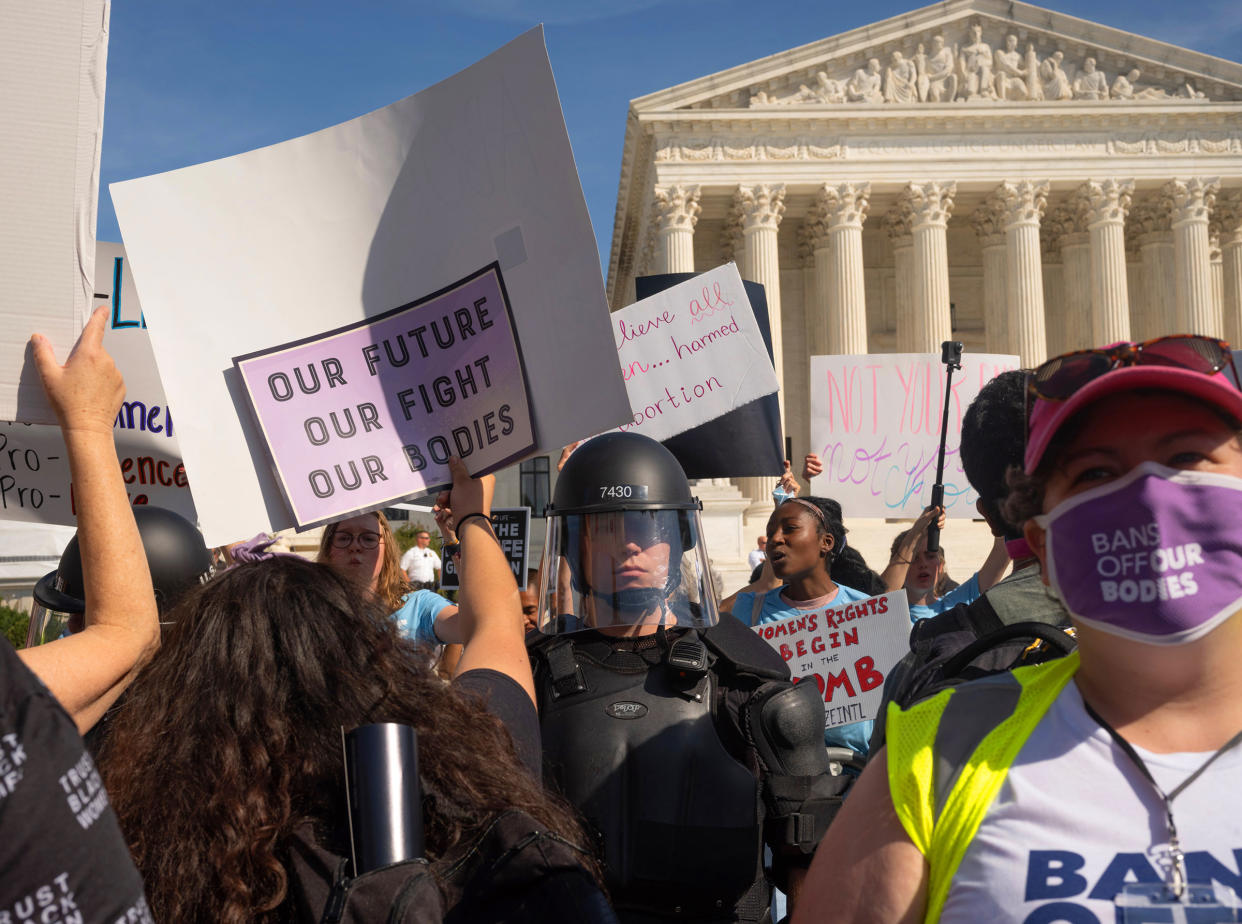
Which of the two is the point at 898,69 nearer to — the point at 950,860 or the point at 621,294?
the point at 621,294

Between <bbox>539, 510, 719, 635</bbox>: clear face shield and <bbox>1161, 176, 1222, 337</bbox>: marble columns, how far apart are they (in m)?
36.3

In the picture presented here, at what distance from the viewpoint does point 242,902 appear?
1.70m

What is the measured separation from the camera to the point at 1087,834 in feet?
5.20

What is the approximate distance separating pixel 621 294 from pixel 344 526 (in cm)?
4591

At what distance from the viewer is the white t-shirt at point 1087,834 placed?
1.55m

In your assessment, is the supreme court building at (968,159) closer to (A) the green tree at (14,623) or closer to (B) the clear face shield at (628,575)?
(A) the green tree at (14,623)

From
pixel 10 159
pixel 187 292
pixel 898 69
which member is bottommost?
pixel 187 292

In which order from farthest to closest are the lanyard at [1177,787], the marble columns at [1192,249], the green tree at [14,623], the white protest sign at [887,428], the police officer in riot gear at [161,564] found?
the marble columns at [1192,249], the green tree at [14,623], the white protest sign at [887,428], the police officer in riot gear at [161,564], the lanyard at [1177,787]

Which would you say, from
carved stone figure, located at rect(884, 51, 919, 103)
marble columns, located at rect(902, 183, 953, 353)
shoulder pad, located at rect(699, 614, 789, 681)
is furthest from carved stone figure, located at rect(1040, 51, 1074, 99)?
shoulder pad, located at rect(699, 614, 789, 681)

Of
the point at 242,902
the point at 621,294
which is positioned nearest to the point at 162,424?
the point at 242,902

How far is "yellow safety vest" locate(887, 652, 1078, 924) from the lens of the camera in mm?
1645

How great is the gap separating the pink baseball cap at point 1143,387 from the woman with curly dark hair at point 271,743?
36.9 inches

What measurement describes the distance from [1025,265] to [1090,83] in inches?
253

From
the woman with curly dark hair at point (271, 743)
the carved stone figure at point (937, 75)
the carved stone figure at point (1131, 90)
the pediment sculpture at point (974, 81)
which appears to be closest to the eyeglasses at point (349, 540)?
the woman with curly dark hair at point (271, 743)
